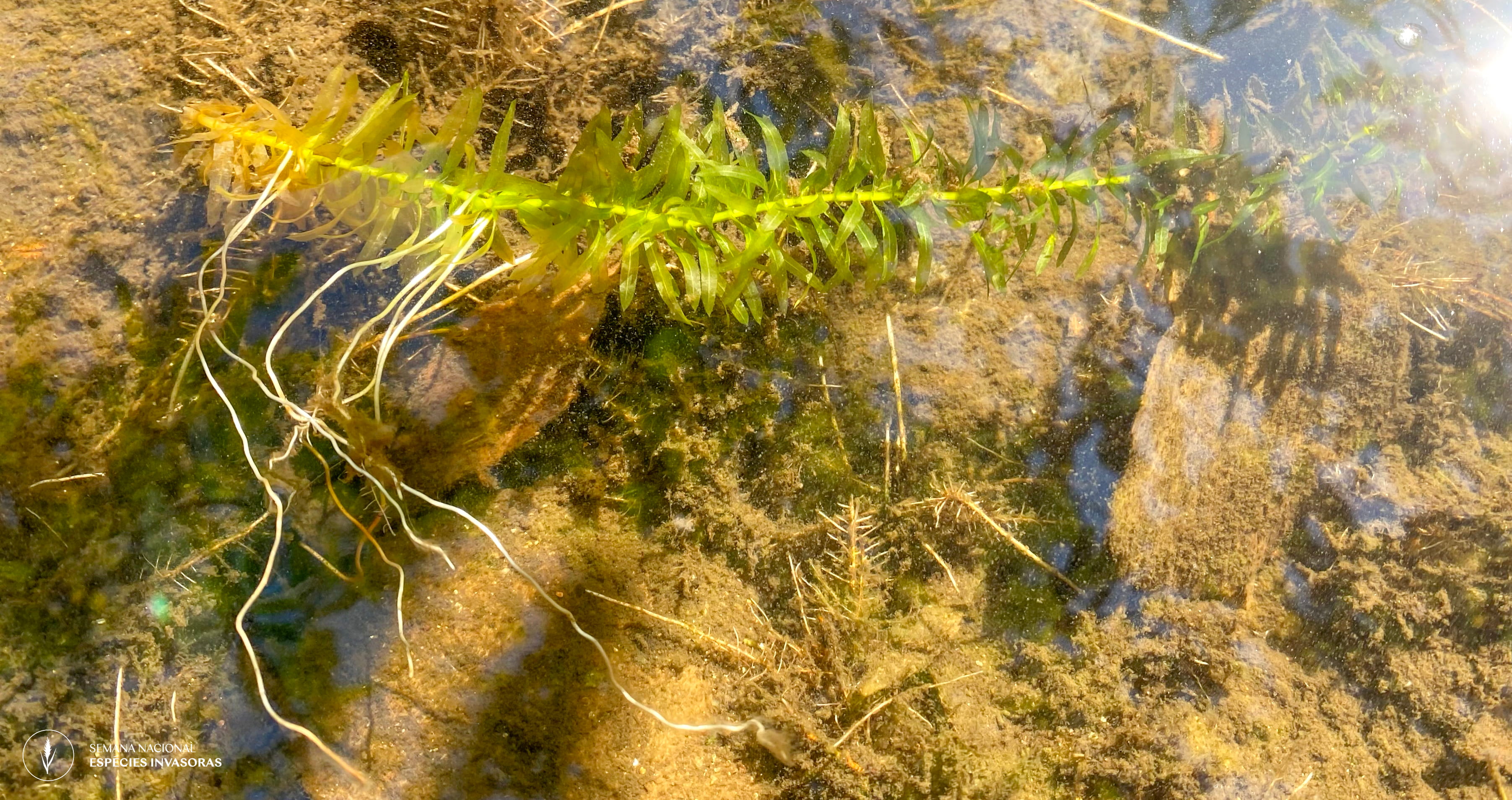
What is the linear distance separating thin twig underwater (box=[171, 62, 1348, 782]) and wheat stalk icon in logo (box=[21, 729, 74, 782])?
0.70 metres

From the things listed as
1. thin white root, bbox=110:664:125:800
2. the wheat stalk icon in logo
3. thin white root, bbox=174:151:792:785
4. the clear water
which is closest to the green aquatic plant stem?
thin white root, bbox=174:151:792:785

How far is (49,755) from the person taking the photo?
100 inches

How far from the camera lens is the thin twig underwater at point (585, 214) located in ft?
7.28

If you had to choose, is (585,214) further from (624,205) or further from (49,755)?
(49,755)

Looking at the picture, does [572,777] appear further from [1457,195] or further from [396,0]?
[1457,195]

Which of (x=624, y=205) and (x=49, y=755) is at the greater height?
(x=624, y=205)

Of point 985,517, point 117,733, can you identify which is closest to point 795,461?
point 985,517

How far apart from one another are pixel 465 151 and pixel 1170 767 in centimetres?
318

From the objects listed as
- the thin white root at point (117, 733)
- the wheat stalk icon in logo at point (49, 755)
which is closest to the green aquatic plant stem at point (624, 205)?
the thin white root at point (117, 733)

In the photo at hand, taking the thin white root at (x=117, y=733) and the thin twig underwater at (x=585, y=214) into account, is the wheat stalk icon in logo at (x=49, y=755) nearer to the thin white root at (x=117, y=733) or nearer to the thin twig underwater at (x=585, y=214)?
the thin white root at (x=117, y=733)

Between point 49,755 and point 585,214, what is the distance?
2.59m

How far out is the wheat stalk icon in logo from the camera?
8.34 feet

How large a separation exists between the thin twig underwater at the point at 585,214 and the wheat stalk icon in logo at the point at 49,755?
70 cm

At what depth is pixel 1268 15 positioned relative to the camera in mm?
3062
